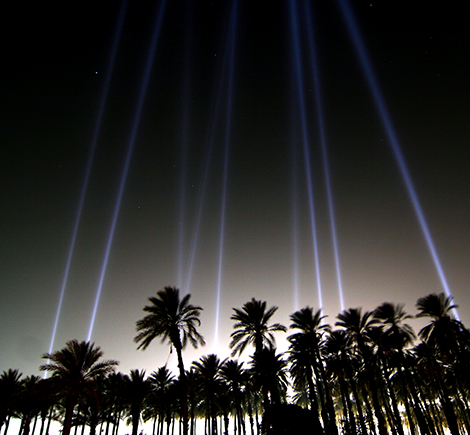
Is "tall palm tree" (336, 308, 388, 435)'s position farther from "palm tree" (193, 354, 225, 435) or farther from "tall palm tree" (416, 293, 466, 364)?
"palm tree" (193, 354, 225, 435)

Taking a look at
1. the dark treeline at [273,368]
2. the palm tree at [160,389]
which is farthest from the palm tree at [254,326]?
the palm tree at [160,389]

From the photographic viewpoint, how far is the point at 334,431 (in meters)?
29.7

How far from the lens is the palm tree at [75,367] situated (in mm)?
28469

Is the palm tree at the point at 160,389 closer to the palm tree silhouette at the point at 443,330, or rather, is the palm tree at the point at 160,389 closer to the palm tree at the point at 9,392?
the palm tree at the point at 9,392

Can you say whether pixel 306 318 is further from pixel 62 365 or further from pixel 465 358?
pixel 62 365

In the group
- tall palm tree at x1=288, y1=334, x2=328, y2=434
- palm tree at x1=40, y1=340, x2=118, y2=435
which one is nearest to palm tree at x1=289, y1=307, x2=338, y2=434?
tall palm tree at x1=288, y1=334, x2=328, y2=434

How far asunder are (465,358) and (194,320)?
31820mm

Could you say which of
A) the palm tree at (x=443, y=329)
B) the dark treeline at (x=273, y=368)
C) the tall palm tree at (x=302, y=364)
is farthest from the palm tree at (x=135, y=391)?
the palm tree at (x=443, y=329)

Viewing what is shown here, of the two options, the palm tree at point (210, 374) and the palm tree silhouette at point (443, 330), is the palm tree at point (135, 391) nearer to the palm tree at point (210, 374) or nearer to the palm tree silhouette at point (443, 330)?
the palm tree at point (210, 374)

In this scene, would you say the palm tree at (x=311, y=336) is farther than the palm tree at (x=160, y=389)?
No

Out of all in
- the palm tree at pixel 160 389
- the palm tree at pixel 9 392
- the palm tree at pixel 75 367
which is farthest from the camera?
the palm tree at pixel 160 389

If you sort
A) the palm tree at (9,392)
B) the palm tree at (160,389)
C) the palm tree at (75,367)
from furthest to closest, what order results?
the palm tree at (160,389) < the palm tree at (9,392) < the palm tree at (75,367)

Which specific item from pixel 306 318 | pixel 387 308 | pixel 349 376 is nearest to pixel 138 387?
pixel 306 318

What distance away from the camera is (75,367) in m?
29.0
